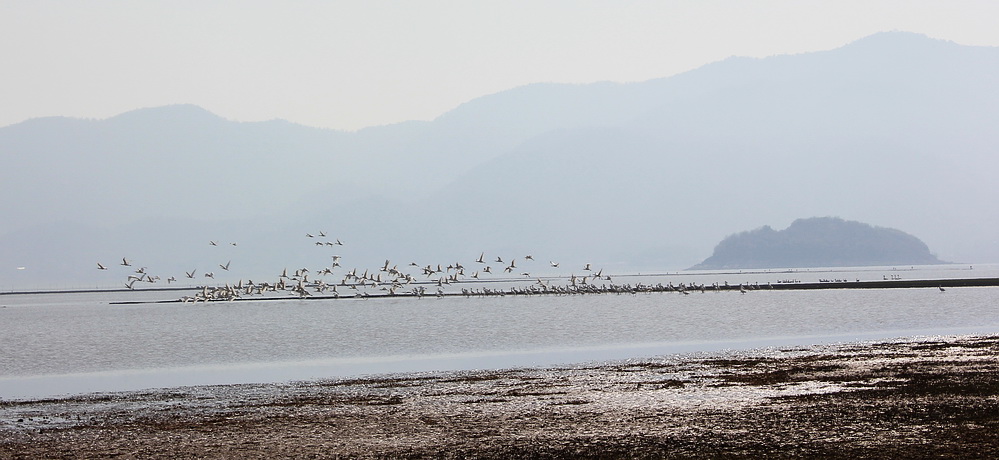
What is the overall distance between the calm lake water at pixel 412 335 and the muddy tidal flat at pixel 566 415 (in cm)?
683

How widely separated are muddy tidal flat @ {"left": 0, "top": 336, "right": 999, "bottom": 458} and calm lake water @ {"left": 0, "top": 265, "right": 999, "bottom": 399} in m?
6.83

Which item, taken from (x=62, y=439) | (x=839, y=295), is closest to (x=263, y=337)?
(x=62, y=439)

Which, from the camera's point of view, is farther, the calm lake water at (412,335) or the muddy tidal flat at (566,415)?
the calm lake water at (412,335)

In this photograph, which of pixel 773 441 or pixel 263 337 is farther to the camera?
pixel 263 337

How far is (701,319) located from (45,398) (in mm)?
45867

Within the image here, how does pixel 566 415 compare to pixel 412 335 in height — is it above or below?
below

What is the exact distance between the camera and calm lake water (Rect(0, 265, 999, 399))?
40.9 metres

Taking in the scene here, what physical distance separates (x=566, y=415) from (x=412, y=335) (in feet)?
118

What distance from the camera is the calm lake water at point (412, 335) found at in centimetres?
4088

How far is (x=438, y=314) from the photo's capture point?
85.8m

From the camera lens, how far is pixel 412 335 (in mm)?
59656

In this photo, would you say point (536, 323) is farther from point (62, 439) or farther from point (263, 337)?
point (62, 439)

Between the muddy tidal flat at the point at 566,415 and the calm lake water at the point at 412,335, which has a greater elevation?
the calm lake water at the point at 412,335

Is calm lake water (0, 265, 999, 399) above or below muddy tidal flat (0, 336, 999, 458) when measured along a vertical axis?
above
